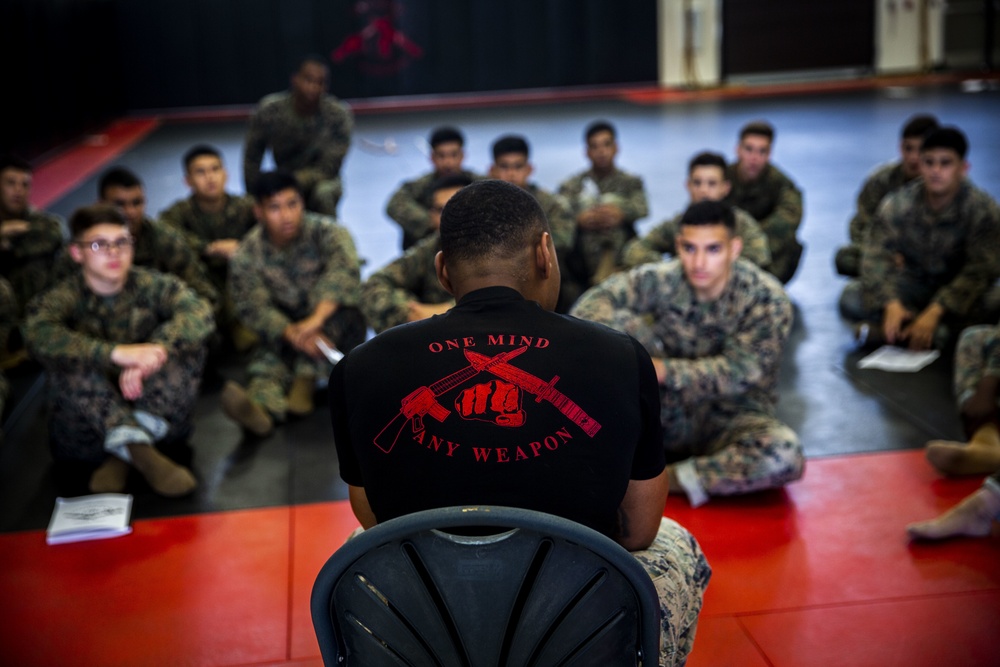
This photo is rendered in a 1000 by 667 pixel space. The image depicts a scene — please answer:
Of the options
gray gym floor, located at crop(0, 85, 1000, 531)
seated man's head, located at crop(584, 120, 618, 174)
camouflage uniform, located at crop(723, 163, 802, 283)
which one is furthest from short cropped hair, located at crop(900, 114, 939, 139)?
seated man's head, located at crop(584, 120, 618, 174)

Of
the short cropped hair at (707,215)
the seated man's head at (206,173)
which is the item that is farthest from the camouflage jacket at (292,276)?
the short cropped hair at (707,215)

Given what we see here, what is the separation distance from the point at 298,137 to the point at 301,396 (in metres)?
3.51

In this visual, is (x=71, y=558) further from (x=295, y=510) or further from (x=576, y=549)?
(x=576, y=549)

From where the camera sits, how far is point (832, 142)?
11742 millimetres

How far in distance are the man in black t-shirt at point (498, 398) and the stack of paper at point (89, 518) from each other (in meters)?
2.08

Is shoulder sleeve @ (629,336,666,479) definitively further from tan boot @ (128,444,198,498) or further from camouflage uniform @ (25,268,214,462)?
camouflage uniform @ (25,268,214,462)

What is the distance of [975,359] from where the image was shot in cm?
407

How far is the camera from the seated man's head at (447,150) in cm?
630

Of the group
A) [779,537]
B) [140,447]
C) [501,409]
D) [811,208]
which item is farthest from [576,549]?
[811,208]

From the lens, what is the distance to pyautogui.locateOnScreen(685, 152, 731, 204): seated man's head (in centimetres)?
547

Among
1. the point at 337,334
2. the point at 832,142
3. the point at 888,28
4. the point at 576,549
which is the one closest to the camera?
the point at 576,549

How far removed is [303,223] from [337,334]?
57cm

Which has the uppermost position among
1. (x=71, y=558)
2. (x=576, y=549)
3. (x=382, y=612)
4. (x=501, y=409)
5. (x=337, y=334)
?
(x=501, y=409)

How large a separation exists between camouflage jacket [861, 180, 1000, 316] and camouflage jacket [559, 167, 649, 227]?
4.73 ft
